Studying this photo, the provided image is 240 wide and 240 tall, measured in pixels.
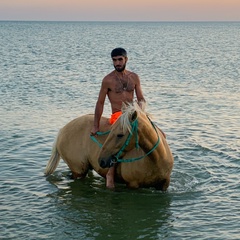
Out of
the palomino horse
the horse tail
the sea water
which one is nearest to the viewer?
the palomino horse

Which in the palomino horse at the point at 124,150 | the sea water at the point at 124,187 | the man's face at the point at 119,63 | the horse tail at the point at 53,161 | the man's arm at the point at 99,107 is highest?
the man's face at the point at 119,63

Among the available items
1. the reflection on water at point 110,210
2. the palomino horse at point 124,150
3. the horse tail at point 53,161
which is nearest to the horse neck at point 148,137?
the palomino horse at point 124,150

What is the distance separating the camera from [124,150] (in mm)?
8328

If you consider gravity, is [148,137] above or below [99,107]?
below

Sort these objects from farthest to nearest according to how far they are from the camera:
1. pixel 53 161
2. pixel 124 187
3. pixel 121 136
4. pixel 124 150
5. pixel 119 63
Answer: pixel 53 161, pixel 124 187, pixel 119 63, pixel 124 150, pixel 121 136

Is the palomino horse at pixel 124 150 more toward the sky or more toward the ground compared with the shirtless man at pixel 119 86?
more toward the ground

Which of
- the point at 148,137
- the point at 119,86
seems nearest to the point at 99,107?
the point at 119,86

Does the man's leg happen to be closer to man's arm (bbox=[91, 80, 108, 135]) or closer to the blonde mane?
man's arm (bbox=[91, 80, 108, 135])

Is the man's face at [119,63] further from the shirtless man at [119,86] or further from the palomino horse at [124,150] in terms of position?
the palomino horse at [124,150]

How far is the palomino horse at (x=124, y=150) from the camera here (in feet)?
26.8

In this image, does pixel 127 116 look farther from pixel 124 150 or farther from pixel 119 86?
pixel 119 86

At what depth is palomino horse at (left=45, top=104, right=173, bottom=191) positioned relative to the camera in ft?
26.8

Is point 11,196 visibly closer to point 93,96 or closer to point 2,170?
point 2,170

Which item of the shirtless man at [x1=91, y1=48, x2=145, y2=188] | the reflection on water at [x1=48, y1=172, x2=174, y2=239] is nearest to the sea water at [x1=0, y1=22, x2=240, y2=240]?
the reflection on water at [x1=48, y1=172, x2=174, y2=239]
